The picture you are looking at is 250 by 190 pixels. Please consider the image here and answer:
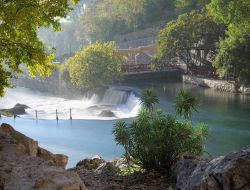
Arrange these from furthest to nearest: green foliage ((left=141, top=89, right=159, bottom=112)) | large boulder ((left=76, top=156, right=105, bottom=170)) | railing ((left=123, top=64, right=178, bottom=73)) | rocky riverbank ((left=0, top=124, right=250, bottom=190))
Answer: railing ((left=123, top=64, right=178, bottom=73)) → green foliage ((left=141, top=89, right=159, bottom=112)) → large boulder ((left=76, top=156, right=105, bottom=170)) → rocky riverbank ((left=0, top=124, right=250, bottom=190))

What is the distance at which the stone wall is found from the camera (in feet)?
154

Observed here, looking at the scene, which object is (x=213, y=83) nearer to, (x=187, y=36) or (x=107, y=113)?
(x=187, y=36)

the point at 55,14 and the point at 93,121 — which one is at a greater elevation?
the point at 55,14

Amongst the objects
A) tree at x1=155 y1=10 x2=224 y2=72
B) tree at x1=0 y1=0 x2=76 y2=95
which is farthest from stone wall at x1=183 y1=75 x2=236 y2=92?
tree at x1=0 y1=0 x2=76 y2=95

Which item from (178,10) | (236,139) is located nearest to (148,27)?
(178,10)

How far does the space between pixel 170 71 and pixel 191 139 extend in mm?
49352

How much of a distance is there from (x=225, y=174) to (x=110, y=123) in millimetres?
29597

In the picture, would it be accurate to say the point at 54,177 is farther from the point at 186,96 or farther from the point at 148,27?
the point at 148,27

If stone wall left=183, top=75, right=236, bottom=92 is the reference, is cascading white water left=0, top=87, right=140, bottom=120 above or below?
below

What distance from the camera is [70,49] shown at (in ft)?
333

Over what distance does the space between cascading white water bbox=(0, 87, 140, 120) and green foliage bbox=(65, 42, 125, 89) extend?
63.7 inches

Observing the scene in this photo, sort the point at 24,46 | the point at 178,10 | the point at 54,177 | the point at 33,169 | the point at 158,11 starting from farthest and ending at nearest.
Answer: the point at 158,11 < the point at 178,10 < the point at 24,46 < the point at 33,169 < the point at 54,177

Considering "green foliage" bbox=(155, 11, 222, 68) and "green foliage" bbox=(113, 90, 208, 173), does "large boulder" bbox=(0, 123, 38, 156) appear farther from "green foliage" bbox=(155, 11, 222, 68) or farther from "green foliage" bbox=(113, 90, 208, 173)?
"green foliage" bbox=(155, 11, 222, 68)

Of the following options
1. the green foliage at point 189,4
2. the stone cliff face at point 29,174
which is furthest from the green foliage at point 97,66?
the stone cliff face at point 29,174
